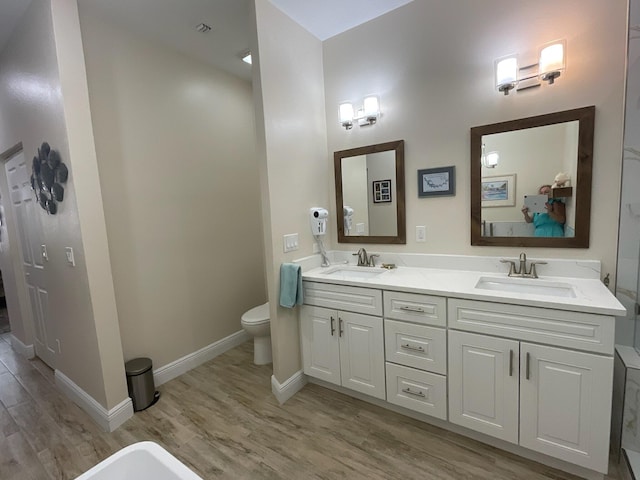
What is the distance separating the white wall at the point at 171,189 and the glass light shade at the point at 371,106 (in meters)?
1.52

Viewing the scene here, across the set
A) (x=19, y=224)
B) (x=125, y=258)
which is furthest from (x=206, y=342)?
(x=19, y=224)

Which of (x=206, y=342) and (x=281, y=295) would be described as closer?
(x=281, y=295)

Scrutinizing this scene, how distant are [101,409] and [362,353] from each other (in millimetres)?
1836

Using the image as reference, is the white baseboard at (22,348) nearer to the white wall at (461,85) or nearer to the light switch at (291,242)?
the light switch at (291,242)

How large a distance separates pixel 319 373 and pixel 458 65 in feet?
7.98

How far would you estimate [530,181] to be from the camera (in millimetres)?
1859

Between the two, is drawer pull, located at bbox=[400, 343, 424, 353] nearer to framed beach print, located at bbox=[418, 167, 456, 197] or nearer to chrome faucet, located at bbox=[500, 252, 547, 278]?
chrome faucet, located at bbox=[500, 252, 547, 278]

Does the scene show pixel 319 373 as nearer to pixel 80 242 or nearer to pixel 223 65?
pixel 80 242

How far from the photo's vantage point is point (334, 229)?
2701 mm

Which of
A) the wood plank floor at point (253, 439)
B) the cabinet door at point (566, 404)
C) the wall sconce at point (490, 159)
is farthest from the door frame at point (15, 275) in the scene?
the cabinet door at point (566, 404)

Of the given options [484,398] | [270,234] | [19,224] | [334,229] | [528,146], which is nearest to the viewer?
[484,398]

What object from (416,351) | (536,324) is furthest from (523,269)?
(416,351)

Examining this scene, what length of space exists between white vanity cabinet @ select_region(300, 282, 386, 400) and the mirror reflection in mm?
992

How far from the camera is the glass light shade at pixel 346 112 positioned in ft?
7.91
